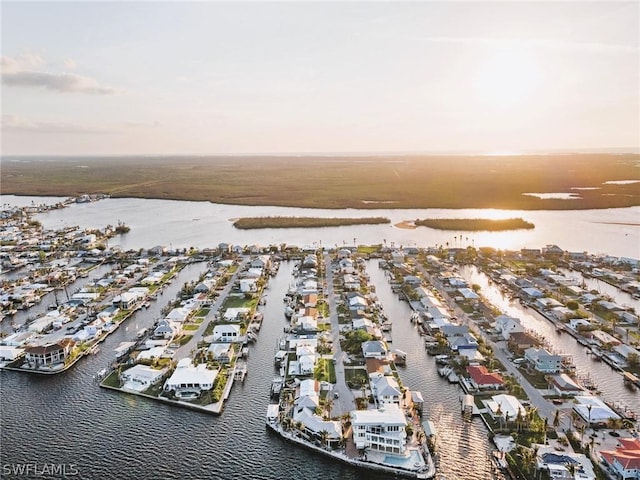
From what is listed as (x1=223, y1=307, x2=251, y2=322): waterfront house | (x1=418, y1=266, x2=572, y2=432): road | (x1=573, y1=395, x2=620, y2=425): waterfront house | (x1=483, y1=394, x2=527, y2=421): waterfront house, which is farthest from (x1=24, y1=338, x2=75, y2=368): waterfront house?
(x1=573, y1=395, x2=620, y2=425): waterfront house

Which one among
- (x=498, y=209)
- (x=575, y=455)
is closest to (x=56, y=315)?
(x=575, y=455)

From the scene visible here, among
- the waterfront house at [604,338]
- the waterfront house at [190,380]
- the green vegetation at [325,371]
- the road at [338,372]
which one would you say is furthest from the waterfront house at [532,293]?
the waterfront house at [190,380]

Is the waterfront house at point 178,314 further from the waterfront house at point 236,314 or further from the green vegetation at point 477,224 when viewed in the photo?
the green vegetation at point 477,224

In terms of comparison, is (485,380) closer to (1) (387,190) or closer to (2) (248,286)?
(2) (248,286)

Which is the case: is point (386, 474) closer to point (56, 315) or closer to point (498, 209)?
point (56, 315)

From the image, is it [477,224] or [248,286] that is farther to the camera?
[477,224]

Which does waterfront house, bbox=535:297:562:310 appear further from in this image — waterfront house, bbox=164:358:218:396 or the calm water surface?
waterfront house, bbox=164:358:218:396

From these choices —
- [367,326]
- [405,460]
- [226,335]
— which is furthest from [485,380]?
[226,335]
